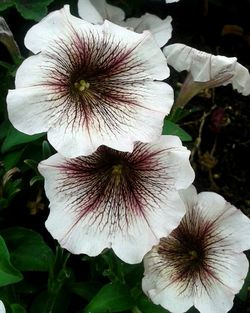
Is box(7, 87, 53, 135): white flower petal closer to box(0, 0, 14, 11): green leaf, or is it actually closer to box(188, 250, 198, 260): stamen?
box(0, 0, 14, 11): green leaf

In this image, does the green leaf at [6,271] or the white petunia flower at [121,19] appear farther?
the white petunia flower at [121,19]

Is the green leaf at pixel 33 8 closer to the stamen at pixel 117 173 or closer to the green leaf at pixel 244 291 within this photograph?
the stamen at pixel 117 173

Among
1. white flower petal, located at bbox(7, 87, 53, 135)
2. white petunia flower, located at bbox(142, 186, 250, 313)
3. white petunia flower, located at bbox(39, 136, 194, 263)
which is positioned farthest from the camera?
white petunia flower, located at bbox(142, 186, 250, 313)

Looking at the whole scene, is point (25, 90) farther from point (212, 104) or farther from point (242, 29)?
point (242, 29)

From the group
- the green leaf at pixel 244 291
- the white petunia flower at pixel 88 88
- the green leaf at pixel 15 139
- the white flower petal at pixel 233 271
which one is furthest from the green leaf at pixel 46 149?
the green leaf at pixel 244 291

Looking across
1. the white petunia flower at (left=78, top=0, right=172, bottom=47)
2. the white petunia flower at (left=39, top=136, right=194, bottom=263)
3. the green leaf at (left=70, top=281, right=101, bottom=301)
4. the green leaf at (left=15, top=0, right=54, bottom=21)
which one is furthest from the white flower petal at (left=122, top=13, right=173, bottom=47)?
the green leaf at (left=70, top=281, right=101, bottom=301)

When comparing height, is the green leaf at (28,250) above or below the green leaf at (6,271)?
below

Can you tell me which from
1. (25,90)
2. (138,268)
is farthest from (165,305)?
(25,90)
